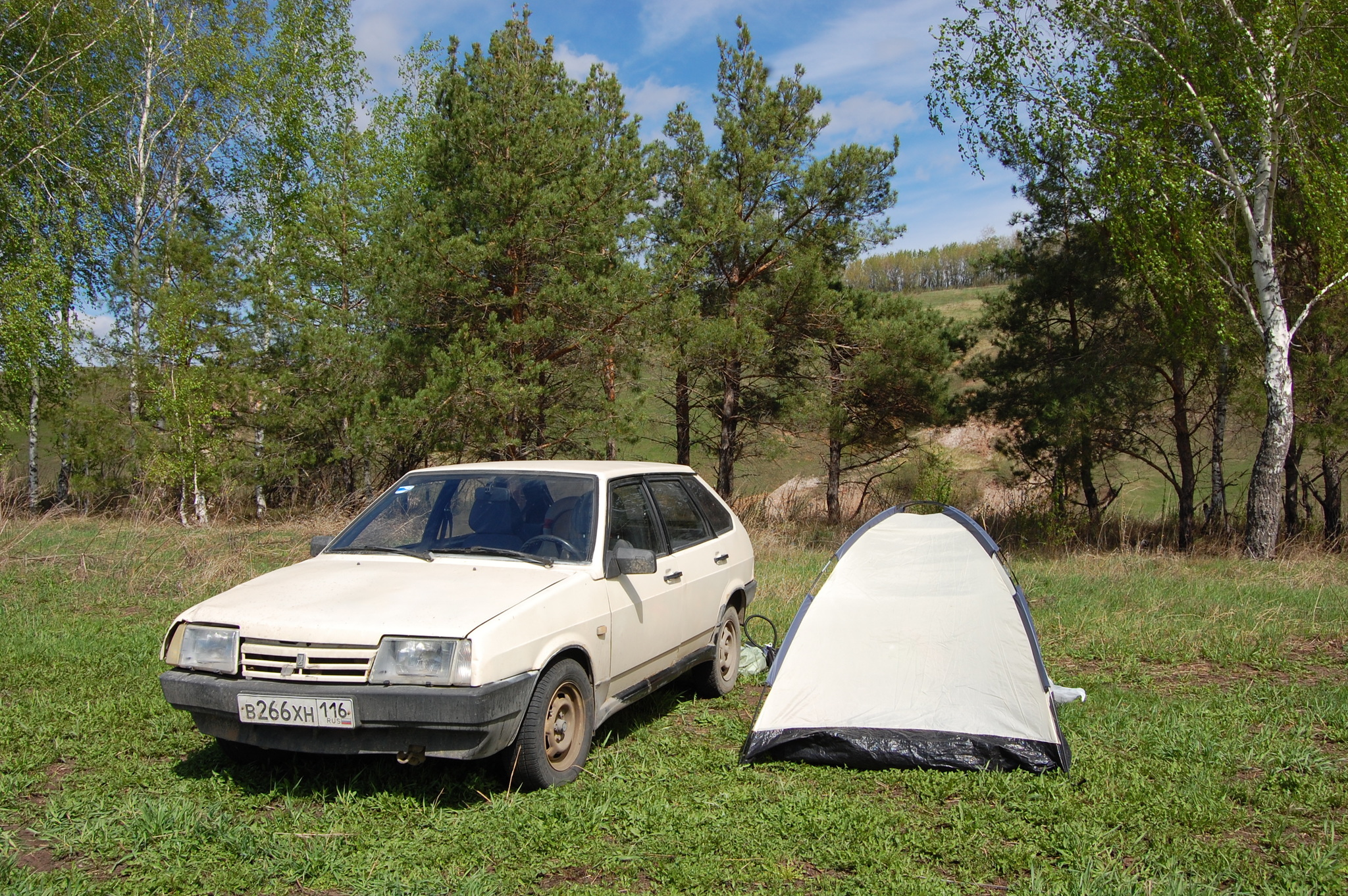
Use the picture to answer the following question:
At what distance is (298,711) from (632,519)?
2.21 metres

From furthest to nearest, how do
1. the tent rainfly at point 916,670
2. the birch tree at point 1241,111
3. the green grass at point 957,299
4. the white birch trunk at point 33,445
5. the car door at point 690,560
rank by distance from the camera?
1. the green grass at point 957,299
2. the white birch trunk at point 33,445
3. the birch tree at point 1241,111
4. the car door at point 690,560
5. the tent rainfly at point 916,670

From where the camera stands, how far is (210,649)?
4.15 meters

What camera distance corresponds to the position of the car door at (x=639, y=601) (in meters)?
4.89

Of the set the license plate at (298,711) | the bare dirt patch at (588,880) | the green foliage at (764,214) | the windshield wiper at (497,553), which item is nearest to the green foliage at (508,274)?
the green foliage at (764,214)

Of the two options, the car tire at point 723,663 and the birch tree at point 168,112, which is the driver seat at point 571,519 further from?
the birch tree at point 168,112

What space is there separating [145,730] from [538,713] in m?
2.65

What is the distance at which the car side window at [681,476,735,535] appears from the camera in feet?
21.0

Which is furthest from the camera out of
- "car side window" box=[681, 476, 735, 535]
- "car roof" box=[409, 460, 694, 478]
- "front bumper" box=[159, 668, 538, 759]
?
"car side window" box=[681, 476, 735, 535]

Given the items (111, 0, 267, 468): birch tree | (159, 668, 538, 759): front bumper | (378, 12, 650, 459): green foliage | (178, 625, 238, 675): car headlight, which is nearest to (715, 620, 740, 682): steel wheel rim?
(159, 668, 538, 759): front bumper

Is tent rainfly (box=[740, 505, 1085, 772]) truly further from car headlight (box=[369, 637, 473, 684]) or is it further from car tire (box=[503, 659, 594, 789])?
car headlight (box=[369, 637, 473, 684])

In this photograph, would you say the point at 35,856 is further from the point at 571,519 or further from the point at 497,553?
the point at 571,519

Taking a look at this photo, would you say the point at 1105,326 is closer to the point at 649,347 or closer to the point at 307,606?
the point at 649,347

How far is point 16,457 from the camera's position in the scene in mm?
22234

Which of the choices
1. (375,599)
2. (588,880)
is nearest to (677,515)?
(375,599)
